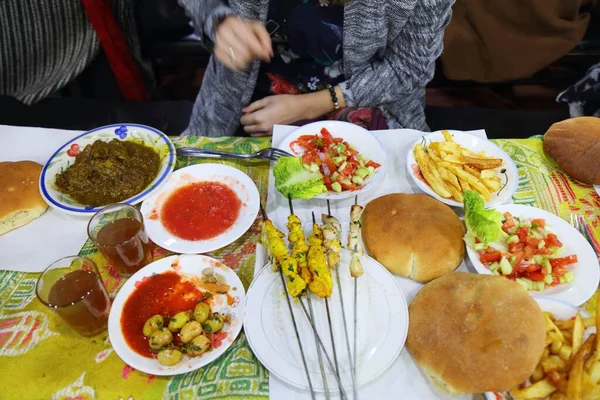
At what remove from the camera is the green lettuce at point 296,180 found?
181cm

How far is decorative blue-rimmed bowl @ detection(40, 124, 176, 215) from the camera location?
185 cm

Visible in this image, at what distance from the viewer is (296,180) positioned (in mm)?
1828

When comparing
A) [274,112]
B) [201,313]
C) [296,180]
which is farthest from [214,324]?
[274,112]

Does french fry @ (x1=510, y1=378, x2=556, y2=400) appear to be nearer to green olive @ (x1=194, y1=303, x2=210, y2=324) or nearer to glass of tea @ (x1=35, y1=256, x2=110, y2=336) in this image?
green olive @ (x1=194, y1=303, x2=210, y2=324)

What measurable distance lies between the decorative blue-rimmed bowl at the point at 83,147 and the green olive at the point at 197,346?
0.74 meters

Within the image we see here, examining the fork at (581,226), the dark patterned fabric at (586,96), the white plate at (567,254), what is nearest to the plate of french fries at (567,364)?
the white plate at (567,254)

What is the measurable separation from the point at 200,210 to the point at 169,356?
680mm

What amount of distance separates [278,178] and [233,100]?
95cm

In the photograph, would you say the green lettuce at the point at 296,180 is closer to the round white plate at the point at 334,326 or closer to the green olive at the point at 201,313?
the round white plate at the point at 334,326

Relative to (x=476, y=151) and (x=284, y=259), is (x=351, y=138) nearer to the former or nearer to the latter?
(x=476, y=151)

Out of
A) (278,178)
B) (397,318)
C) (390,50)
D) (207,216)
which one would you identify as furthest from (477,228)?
(390,50)

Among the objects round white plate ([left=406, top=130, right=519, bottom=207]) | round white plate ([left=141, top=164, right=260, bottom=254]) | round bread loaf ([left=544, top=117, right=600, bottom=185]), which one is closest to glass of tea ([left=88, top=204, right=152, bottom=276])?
round white plate ([left=141, top=164, right=260, bottom=254])

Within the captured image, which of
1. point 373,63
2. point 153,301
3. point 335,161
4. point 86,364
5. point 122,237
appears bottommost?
point 86,364

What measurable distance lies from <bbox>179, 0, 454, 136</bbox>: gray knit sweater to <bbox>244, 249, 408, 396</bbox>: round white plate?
127 centimetres
